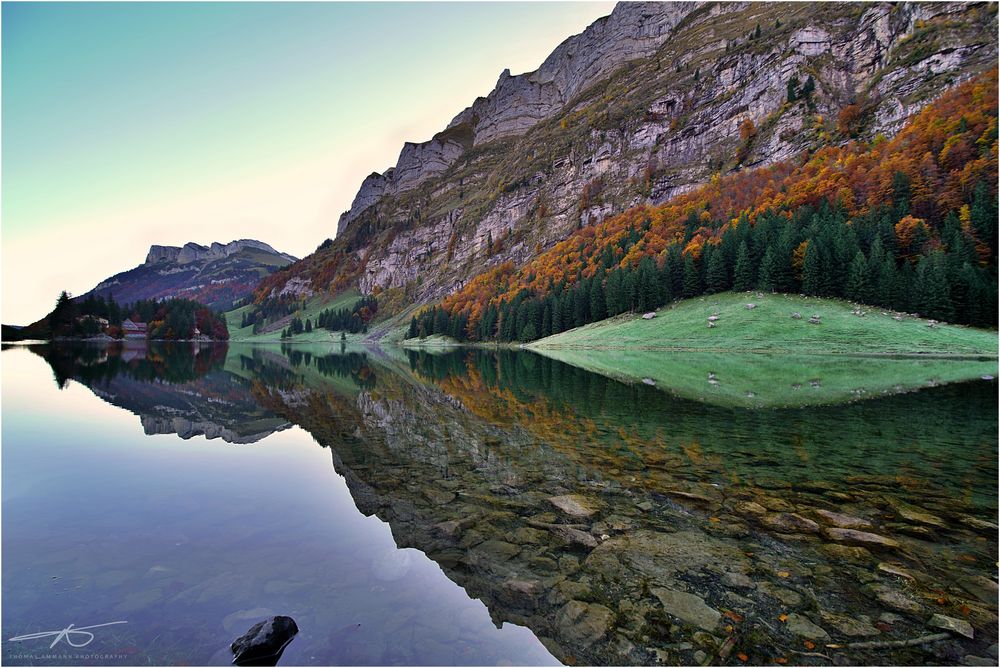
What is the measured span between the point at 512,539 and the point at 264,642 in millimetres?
4120

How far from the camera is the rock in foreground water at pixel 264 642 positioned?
→ 4.83 m

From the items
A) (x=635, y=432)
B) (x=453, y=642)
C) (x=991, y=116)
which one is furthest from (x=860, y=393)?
(x=991, y=116)

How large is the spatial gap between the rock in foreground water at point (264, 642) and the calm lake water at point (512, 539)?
270mm

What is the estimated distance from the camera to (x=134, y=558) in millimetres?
7176

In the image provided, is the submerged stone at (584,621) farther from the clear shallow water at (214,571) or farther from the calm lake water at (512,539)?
the clear shallow water at (214,571)

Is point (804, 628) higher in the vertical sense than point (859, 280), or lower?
lower

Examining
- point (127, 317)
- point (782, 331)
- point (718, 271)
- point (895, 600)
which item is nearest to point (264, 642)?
point (895, 600)

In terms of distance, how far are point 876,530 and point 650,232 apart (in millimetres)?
119890

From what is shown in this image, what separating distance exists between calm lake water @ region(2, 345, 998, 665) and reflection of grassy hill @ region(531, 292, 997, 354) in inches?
1568

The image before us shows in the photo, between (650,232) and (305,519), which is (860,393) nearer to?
(305,519)

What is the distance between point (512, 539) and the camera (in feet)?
25.7

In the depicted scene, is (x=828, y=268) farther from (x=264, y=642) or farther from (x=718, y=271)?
(x=264, y=642)

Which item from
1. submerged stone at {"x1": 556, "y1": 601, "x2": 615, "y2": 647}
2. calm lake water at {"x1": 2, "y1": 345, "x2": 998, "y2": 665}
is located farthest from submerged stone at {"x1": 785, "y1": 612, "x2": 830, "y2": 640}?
submerged stone at {"x1": 556, "y1": 601, "x2": 615, "y2": 647}

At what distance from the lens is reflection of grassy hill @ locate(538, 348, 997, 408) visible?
22734mm
